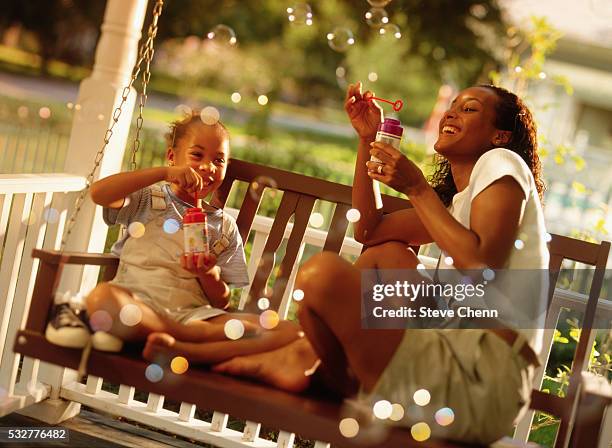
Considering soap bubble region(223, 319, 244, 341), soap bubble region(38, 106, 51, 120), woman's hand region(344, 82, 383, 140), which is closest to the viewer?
soap bubble region(223, 319, 244, 341)

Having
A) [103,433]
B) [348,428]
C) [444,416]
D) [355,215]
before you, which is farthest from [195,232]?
[103,433]

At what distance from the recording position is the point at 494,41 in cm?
1306

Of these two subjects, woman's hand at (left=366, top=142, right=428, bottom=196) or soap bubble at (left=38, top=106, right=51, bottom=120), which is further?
soap bubble at (left=38, top=106, right=51, bottom=120)

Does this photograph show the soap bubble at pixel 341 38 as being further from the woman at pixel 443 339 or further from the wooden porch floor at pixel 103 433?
the wooden porch floor at pixel 103 433

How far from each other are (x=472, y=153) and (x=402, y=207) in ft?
1.53

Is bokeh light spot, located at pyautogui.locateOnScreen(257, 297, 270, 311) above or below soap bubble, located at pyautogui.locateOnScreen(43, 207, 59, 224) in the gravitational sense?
below

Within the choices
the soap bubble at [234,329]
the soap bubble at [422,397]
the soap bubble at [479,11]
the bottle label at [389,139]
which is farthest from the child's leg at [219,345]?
the soap bubble at [479,11]

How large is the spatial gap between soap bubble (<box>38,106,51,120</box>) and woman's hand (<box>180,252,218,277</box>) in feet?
32.4

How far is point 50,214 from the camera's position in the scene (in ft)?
10.1

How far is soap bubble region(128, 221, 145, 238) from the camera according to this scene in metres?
2.64

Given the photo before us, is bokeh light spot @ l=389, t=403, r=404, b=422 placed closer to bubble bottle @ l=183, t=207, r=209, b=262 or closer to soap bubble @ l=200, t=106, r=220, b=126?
bubble bottle @ l=183, t=207, r=209, b=262

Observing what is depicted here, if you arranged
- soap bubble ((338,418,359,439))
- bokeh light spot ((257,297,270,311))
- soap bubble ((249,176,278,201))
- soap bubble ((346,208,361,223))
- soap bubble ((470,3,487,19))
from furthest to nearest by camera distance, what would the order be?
soap bubble ((470,3,487,19))
soap bubble ((249,176,278,201))
bokeh light spot ((257,297,270,311))
soap bubble ((346,208,361,223))
soap bubble ((338,418,359,439))

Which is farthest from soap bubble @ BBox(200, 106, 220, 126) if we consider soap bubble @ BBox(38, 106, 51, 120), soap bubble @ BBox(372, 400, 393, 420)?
soap bubble @ BBox(38, 106, 51, 120)

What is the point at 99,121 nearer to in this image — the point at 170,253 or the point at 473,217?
the point at 170,253
